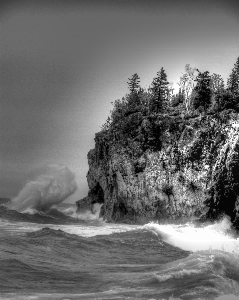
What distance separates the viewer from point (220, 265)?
10812 mm

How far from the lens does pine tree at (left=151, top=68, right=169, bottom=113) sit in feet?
130

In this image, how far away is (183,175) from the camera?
32.0 metres

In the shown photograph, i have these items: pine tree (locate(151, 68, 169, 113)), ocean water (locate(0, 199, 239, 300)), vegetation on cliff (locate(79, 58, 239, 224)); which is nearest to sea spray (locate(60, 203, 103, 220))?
vegetation on cliff (locate(79, 58, 239, 224))

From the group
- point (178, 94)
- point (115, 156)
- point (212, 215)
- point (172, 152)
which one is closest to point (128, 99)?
point (178, 94)

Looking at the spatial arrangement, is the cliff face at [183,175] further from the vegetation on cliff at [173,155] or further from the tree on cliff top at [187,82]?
the tree on cliff top at [187,82]

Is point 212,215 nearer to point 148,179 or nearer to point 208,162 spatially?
point 208,162

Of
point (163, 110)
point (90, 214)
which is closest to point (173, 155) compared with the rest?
point (163, 110)

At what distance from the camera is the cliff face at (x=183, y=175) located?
30453 millimetres

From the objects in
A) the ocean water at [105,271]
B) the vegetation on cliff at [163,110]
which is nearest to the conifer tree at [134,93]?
the vegetation on cliff at [163,110]

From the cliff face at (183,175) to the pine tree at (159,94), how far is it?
5.19 meters

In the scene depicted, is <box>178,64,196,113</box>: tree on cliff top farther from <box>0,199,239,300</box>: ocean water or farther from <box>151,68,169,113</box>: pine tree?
<box>0,199,239,300</box>: ocean water

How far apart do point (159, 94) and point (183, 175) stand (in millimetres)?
11711

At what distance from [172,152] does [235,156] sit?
5890 millimetres

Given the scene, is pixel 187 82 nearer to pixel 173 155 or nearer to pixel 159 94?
pixel 159 94
